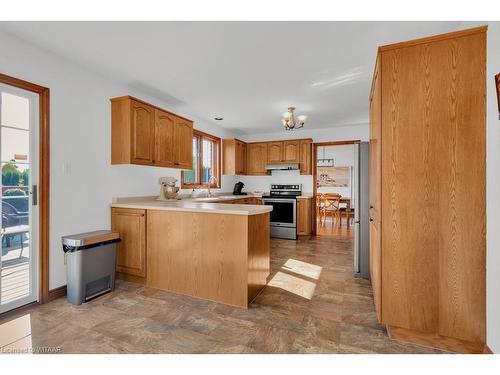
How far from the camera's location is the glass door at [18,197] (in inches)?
82.1

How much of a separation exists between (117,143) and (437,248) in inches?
130

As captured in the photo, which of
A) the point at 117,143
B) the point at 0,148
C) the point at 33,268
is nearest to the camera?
the point at 0,148

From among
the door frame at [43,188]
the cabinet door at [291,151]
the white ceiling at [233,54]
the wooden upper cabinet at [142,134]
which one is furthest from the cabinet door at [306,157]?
the door frame at [43,188]

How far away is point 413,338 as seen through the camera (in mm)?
1635

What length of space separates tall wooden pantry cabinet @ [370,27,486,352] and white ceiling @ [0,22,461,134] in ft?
2.16

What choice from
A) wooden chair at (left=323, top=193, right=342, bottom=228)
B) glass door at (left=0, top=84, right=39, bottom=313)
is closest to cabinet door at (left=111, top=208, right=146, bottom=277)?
glass door at (left=0, top=84, right=39, bottom=313)

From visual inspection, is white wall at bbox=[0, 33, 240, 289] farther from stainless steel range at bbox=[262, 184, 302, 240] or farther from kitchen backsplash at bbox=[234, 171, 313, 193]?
kitchen backsplash at bbox=[234, 171, 313, 193]

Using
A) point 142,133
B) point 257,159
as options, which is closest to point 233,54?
point 142,133

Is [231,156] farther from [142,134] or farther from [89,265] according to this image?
[89,265]

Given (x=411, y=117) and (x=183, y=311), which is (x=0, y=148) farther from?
(x=411, y=117)

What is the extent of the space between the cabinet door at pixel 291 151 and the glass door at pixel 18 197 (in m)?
4.38

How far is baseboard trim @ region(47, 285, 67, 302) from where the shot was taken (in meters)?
2.34

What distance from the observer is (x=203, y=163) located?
5.06 metres
